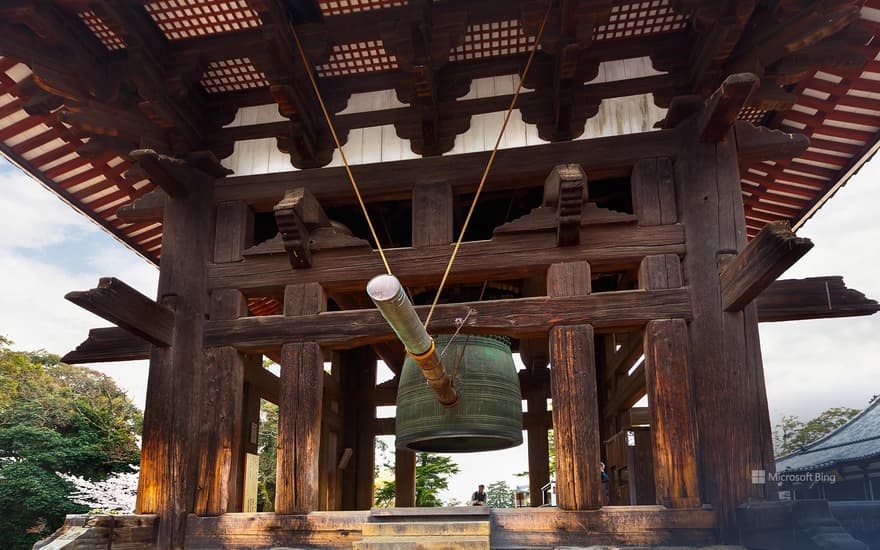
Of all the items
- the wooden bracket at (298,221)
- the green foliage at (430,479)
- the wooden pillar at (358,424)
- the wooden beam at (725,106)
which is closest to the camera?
the wooden beam at (725,106)

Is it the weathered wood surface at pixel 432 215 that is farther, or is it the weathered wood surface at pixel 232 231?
the weathered wood surface at pixel 232 231

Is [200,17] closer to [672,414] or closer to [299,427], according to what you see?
[299,427]

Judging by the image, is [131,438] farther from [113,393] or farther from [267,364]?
[267,364]

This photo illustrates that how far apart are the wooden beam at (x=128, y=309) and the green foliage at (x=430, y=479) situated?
555 inches

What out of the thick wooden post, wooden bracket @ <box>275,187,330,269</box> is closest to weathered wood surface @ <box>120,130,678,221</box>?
wooden bracket @ <box>275,187,330,269</box>

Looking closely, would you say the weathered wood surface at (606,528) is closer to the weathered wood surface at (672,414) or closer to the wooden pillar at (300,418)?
the weathered wood surface at (672,414)

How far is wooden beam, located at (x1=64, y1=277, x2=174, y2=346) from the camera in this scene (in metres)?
5.87

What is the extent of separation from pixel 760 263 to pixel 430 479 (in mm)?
16780

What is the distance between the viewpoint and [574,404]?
6.07 meters

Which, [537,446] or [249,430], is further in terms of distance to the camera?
[537,446]

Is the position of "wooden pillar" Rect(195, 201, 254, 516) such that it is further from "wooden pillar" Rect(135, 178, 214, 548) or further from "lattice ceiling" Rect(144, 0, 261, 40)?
"lattice ceiling" Rect(144, 0, 261, 40)

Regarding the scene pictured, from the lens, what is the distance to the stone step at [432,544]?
5.48m

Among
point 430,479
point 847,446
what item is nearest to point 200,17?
point 847,446

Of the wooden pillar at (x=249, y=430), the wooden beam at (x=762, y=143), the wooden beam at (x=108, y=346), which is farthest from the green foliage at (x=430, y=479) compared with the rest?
the wooden beam at (x=762, y=143)
